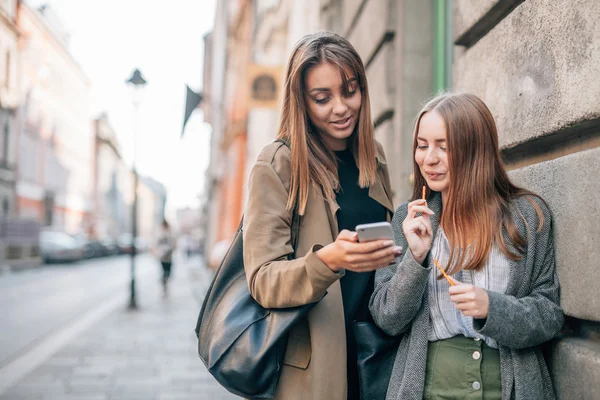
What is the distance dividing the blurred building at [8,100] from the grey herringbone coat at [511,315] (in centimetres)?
3547

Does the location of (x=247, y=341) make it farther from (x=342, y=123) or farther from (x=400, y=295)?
(x=342, y=123)

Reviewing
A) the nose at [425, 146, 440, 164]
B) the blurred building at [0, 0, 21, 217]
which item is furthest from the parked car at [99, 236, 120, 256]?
the nose at [425, 146, 440, 164]

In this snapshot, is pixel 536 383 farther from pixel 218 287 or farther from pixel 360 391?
pixel 218 287

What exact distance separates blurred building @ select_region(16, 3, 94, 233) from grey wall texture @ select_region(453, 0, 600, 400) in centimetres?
3391

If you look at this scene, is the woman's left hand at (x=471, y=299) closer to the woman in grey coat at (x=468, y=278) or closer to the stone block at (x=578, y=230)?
the woman in grey coat at (x=468, y=278)

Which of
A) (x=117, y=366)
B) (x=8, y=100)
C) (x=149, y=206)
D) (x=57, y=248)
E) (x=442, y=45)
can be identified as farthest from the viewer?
(x=149, y=206)

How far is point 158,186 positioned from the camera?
153125 millimetres

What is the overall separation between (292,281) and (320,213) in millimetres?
313

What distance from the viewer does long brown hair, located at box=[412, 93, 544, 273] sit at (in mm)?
1871

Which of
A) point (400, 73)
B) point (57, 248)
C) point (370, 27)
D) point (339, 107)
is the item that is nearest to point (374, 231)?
point (339, 107)

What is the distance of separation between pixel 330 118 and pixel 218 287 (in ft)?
2.28

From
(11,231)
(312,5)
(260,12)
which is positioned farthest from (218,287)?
(11,231)

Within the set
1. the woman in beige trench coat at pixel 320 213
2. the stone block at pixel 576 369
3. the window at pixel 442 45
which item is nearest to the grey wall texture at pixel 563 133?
the stone block at pixel 576 369

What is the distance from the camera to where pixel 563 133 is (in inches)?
87.7
